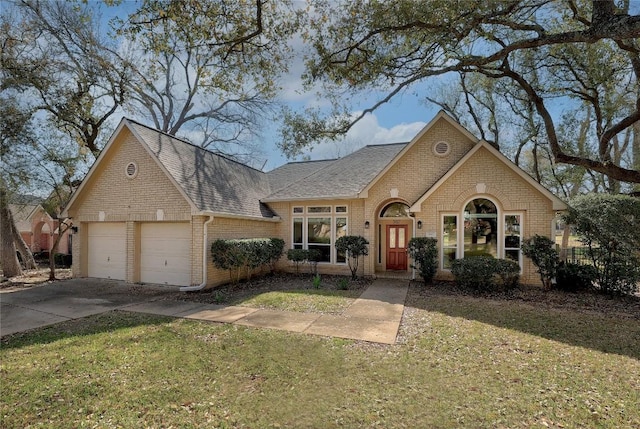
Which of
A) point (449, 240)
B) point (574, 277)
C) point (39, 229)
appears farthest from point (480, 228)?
point (39, 229)

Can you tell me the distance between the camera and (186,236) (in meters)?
12.0

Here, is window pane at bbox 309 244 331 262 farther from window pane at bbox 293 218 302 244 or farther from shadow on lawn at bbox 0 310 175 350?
shadow on lawn at bbox 0 310 175 350

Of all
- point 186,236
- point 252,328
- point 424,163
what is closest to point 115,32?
point 186,236

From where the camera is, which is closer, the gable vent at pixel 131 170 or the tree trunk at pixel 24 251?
the gable vent at pixel 131 170

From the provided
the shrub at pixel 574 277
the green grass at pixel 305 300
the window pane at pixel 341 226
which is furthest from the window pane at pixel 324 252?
the shrub at pixel 574 277

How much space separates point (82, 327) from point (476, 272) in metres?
11.1

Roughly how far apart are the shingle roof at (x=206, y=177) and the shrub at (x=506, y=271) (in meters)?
9.61

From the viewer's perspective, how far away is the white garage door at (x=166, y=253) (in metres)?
12.0

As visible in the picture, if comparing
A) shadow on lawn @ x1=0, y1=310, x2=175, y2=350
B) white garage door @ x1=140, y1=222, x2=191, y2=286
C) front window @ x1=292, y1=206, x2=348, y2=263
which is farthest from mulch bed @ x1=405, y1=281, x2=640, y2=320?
white garage door @ x1=140, y1=222, x2=191, y2=286

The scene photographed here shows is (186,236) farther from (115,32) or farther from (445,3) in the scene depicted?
(445,3)

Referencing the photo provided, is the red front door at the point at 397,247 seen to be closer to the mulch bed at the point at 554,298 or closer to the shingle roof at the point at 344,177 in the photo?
the shingle roof at the point at 344,177

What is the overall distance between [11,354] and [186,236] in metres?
6.62

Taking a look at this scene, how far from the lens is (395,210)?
15.0 meters

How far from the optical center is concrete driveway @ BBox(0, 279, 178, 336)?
25.4 feet
